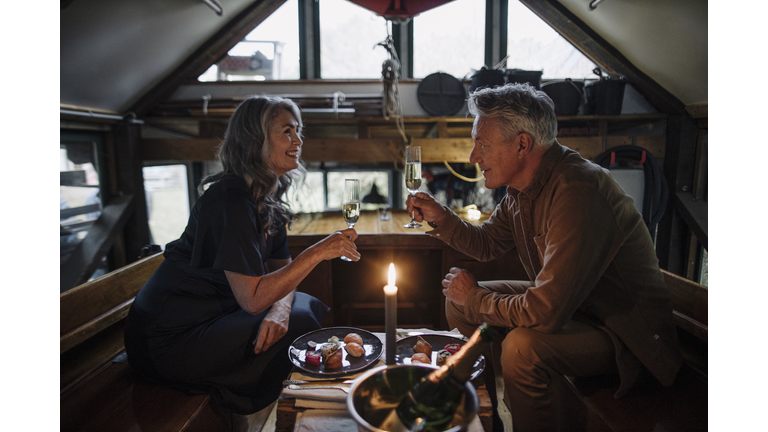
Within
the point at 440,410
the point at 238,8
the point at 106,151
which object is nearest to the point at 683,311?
the point at 440,410

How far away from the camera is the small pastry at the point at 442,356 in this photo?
132 centimetres

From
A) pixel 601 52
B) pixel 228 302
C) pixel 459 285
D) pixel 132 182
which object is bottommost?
pixel 228 302

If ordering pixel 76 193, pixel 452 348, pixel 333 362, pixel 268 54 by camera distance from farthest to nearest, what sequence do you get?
pixel 268 54, pixel 76 193, pixel 452 348, pixel 333 362

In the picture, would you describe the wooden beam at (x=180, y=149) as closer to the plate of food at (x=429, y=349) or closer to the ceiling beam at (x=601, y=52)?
the plate of food at (x=429, y=349)

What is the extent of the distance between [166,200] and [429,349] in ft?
12.0

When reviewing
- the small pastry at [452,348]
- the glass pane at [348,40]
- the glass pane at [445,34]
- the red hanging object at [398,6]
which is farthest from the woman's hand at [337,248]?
the glass pane at [445,34]

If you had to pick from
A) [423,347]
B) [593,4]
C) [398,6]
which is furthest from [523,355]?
[593,4]

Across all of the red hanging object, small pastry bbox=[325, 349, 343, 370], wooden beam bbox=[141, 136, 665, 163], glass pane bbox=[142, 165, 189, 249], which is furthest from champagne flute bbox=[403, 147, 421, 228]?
glass pane bbox=[142, 165, 189, 249]

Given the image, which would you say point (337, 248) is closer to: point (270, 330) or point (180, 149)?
point (270, 330)

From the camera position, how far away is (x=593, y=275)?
133 centimetres

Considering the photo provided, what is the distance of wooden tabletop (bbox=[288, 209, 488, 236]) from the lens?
290cm

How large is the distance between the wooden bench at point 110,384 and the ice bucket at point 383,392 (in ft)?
2.57

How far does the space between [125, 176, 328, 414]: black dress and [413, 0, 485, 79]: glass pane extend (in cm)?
305
